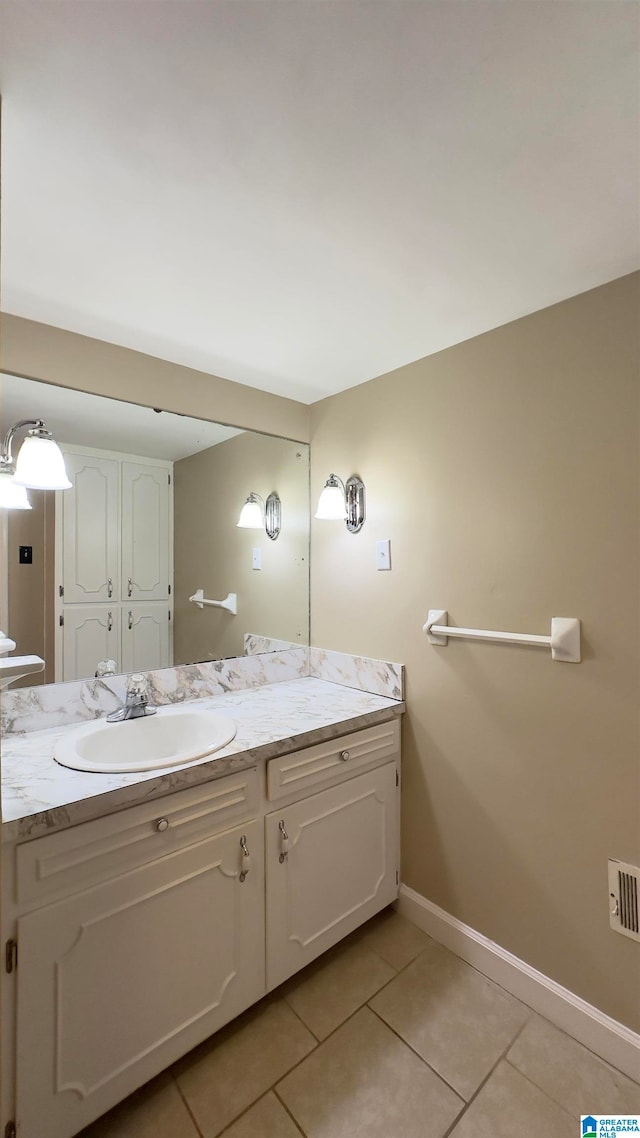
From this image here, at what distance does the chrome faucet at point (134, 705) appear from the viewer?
5.08 feet

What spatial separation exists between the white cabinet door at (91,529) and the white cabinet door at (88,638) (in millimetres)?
42

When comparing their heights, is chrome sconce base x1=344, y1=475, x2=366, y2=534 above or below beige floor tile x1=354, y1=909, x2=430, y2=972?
above

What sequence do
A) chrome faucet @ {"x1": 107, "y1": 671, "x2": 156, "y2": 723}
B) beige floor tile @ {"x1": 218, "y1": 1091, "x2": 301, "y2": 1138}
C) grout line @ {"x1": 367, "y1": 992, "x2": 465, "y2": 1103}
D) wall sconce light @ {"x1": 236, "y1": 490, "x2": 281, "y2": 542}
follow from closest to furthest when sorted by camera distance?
beige floor tile @ {"x1": 218, "y1": 1091, "x2": 301, "y2": 1138}, grout line @ {"x1": 367, "y1": 992, "x2": 465, "y2": 1103}, chrome faucet @ {"x1": 107, "y1": 671, "x2": 156, "y2": 723}, wall sconce light @ {"x1": 236, "y1": 490, "x2": 281, "y2": 542}

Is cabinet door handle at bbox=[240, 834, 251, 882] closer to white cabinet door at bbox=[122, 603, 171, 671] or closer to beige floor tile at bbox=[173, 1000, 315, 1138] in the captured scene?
beige floor tile at bbox=[173, 1000, 315, 1138]

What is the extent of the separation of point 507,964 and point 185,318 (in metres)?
2.32

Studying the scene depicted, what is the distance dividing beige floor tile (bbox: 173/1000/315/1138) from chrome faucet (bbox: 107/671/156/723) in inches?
36.6

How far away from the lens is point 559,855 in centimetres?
139

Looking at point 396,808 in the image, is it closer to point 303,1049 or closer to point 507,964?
point 507,964

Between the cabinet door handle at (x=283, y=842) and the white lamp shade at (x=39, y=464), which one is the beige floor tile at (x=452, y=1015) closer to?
the cabinet door handle at (x=283, y=842)

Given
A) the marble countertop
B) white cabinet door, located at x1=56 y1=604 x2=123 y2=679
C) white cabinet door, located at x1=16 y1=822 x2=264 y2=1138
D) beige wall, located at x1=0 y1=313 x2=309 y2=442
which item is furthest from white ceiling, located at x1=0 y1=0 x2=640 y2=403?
white cabinet door, located at x1=16 y1=822 x2=264 y2=1138

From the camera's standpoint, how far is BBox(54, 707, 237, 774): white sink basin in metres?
1.36

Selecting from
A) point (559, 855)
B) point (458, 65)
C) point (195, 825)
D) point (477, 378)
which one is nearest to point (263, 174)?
point (458, 65)

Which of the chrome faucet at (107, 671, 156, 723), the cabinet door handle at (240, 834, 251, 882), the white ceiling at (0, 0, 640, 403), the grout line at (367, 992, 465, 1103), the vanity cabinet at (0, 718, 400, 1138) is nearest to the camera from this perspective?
the white ceiling at (0, 0, 640, 403)

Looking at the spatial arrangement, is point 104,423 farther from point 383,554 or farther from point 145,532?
point 383,554
